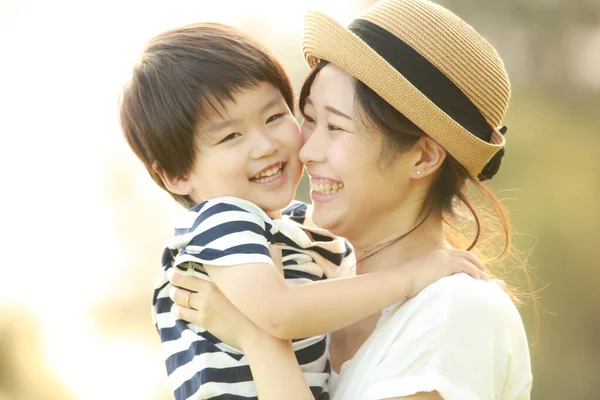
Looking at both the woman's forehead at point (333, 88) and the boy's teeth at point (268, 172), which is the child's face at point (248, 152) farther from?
the woman's forehead at point (333, 88)

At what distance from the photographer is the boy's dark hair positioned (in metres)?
2.32

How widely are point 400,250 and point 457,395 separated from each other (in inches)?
22.4

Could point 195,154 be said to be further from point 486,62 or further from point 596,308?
point 596,308

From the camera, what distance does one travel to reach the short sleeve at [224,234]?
2111 mm

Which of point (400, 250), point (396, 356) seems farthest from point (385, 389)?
point (400, 250)

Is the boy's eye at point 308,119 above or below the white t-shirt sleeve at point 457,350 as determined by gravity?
above

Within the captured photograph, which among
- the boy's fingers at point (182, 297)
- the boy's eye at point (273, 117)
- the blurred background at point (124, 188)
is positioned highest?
the boy's eye at point (273, 117)

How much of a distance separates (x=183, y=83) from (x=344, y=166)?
1.61 ft

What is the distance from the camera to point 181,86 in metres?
2.33

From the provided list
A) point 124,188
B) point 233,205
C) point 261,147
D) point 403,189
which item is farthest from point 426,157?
point 124,188

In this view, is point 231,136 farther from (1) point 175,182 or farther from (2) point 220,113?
(1) point 175,182

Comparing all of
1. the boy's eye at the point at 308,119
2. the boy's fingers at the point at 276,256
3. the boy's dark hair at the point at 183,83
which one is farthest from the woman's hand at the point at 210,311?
the boy's eye at the point at 308,119

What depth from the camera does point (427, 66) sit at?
2.32 meters

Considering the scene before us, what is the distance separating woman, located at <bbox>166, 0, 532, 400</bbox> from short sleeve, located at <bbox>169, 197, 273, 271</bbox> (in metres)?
0.15
